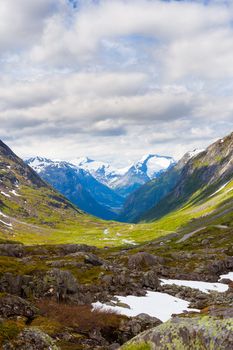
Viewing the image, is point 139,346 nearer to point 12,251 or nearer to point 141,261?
point 141,261

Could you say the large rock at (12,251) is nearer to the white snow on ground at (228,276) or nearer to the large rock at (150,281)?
the large rock at (150,281)

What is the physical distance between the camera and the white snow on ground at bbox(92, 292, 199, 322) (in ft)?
145

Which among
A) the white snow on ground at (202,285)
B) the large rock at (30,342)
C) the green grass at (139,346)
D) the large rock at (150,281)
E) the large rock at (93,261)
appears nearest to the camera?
the green grass at (139,346)

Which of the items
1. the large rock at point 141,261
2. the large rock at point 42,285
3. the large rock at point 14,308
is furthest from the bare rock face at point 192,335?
the large rock at point 141,261

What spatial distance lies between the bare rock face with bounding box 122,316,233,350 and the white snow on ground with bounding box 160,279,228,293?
5115 centimetres

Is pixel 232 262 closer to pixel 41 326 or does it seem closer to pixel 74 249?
pixel 74 249

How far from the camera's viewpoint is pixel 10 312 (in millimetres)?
30281

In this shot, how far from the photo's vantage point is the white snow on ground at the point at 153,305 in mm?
44312

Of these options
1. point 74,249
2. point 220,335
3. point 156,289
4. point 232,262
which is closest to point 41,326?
point 220,335

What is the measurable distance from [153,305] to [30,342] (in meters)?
33.8

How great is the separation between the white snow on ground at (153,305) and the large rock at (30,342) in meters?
24.4

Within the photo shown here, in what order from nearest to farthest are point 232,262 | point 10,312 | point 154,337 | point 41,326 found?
point 154,337 < point 41,326 < point 10,312 < point 232,262

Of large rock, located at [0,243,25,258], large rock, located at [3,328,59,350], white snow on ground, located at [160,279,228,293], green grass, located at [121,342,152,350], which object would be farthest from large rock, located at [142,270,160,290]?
large rock, located at [0,243,25,258]

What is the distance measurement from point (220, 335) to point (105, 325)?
19.4 metres
